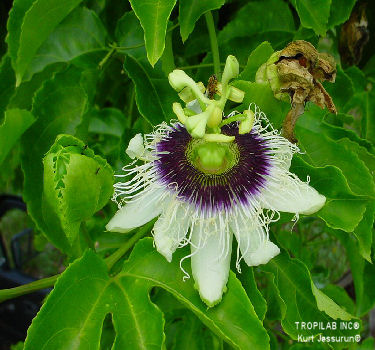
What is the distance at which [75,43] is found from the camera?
0.93m

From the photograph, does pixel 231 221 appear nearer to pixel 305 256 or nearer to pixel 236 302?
pixel 236 302

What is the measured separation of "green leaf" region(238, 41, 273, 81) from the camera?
673 mm

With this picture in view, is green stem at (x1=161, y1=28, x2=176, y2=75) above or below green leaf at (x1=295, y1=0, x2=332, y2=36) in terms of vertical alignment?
below

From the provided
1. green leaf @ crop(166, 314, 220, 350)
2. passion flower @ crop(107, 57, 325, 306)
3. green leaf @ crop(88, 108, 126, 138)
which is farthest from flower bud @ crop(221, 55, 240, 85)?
green leaf @ crop(88, 108, 126, 138)

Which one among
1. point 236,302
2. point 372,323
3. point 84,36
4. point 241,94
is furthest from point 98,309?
point 372,323

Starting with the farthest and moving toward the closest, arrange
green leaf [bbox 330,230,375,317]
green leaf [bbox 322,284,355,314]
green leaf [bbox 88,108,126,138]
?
green leaf [bbox 88,108,126,138] < green leaf [bbox 322,284,355,314] < green leaf [bbox 330,230,375,317]

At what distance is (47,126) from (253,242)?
1.27 feet

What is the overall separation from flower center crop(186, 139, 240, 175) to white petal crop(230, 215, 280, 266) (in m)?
0.08

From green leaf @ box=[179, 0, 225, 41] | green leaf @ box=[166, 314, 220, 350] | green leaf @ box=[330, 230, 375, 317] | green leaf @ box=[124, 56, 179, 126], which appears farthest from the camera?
green leaf @ box=[166, 314, 220, 350]

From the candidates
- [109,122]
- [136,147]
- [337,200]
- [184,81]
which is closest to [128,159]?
[136,147]

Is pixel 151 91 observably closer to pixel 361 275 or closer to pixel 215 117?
pixel 215 117

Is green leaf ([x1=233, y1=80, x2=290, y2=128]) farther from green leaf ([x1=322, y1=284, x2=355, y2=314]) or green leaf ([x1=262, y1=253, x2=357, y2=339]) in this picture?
green leaf ([x1=322, y1=284, x2=355, y2=314])

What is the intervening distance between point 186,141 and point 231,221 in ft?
0.44

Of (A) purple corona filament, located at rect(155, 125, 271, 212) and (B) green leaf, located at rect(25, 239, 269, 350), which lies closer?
(B) green leaf, located at rect(25, 239, 269, 350)
